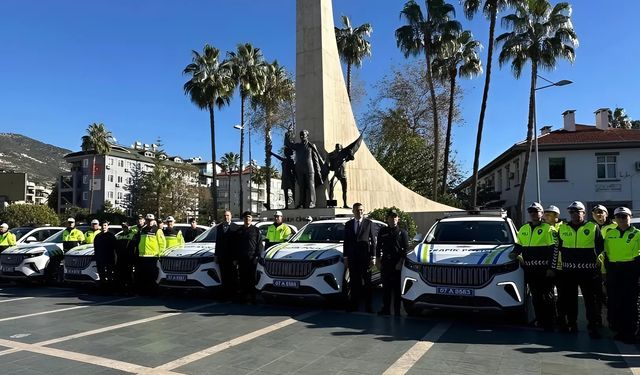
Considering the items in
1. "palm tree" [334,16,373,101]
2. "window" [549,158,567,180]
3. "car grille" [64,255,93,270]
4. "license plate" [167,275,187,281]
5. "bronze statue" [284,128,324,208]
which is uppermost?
"palm tree" [334,16,373,101]

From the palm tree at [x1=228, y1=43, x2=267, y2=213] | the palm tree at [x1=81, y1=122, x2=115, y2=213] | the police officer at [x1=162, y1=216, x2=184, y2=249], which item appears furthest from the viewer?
the palm tree at [x1=81, y1=122, x2=115, y2=213]

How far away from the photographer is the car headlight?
7047 mm

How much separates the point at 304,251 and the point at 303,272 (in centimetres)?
46

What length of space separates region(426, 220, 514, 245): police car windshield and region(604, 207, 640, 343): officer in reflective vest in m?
1.53

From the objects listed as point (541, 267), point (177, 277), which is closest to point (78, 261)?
point (177, 277)

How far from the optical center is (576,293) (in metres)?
6.69

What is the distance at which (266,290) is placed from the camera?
8359 mm

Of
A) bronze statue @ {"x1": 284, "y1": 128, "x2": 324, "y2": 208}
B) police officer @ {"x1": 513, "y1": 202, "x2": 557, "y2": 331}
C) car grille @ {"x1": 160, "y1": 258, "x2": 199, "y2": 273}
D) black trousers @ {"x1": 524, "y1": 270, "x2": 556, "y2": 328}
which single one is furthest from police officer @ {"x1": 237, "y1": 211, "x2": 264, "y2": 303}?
bronze statue @ {"x1": 284, "y1": 128, "x2": 324, "y2": 208}

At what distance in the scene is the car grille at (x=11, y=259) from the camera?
11.6 metres

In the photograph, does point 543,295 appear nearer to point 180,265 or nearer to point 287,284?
point 287,284

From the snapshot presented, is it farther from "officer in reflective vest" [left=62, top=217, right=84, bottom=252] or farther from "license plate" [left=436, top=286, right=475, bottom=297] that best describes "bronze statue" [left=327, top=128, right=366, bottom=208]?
"license plate" [left=436, top=286, right=475, bottom=297]

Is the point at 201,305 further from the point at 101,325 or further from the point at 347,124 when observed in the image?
the point at 347,124

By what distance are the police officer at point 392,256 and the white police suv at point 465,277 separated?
1.17ft

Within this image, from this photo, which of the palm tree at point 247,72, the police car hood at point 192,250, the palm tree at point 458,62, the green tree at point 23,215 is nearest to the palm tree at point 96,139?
the green tree at point 23,215
